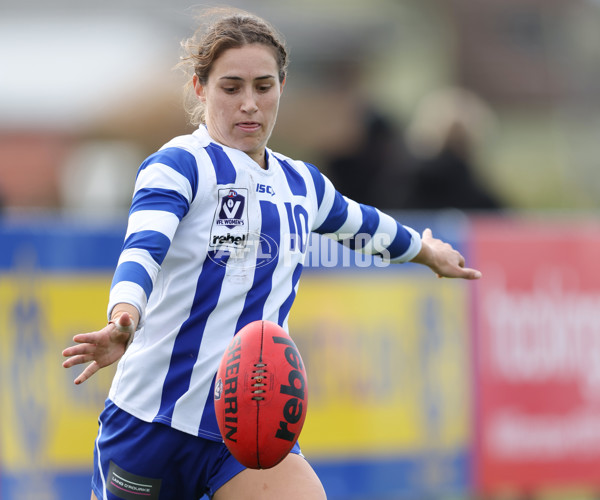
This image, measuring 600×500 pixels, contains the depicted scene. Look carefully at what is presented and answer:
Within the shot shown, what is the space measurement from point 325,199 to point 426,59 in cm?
3451

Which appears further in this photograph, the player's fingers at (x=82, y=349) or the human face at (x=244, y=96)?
the human face at (x=244, y=96)

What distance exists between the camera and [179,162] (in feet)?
10.4

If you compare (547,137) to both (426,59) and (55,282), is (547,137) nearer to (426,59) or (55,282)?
(426,59)

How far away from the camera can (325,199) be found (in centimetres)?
370

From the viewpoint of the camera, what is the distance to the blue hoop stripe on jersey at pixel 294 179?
3516 mm

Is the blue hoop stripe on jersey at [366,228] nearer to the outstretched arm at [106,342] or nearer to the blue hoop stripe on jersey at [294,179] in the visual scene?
the blue hoop stripe on jersey at [294,179]

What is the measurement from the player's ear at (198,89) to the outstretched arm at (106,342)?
1055 mm

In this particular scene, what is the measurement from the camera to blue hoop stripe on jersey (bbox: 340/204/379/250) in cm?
387

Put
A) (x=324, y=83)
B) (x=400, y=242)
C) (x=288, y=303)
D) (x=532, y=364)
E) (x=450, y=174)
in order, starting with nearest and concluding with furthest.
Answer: (x=288, y=303)
(x=400, y=242)
(x=532, y=364)
(x=450, y=174)
(x=324, y=83)

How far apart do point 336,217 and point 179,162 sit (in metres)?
0.82

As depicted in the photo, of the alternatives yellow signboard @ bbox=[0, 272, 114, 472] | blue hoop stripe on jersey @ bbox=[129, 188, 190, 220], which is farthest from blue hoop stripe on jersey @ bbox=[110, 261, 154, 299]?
yellow signboard @ bbox=[0, 272, 114, 472]

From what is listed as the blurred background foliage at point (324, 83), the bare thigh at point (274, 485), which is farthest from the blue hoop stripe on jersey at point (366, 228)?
the blurred background foliage at point (324, 83)

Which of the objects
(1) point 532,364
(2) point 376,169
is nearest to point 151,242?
(1) point 532,364

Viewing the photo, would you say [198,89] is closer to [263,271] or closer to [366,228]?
[263,271]
